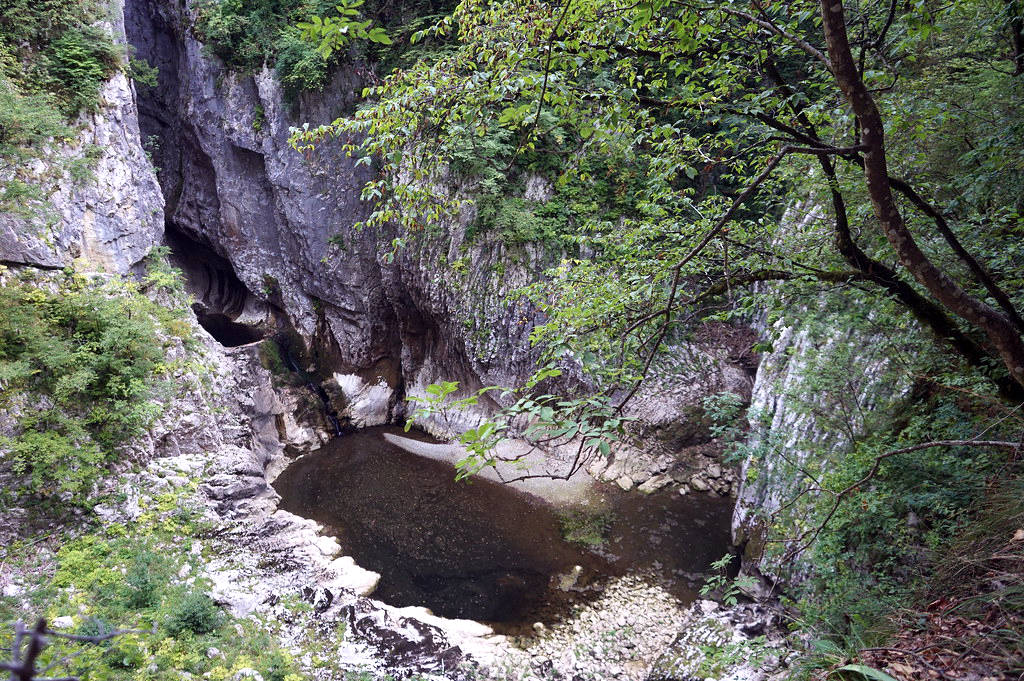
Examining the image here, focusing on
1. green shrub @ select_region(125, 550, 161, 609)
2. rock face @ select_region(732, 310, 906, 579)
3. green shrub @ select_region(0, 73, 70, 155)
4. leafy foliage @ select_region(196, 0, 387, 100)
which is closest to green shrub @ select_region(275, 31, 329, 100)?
leafy foliage @ select_region(196, 0, 387, 100)

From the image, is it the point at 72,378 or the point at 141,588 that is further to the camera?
the point at 72,378

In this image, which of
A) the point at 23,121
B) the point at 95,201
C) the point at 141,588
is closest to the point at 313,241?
the point at 95,201

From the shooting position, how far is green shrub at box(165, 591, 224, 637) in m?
5.76

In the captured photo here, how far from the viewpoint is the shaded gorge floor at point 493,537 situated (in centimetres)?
838

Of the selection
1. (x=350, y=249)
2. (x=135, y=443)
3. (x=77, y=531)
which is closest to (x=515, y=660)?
(x=77, y=531)

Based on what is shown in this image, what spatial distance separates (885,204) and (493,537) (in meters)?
8.94

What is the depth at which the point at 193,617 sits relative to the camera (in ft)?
19.3

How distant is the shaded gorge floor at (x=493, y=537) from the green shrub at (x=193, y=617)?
284cm

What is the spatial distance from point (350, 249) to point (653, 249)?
1313 cm

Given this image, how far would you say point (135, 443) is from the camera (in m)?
8.29

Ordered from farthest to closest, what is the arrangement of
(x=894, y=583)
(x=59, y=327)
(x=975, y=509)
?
(x=59, y=327) < (x=894, y=583) < (x=975, y=509)

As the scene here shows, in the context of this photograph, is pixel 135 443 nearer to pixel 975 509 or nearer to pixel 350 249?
pixel 350 249

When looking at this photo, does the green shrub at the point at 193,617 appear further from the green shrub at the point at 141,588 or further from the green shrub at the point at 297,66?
the green shrub at the point at 297,66

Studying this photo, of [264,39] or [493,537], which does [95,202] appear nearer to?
[264,39]
